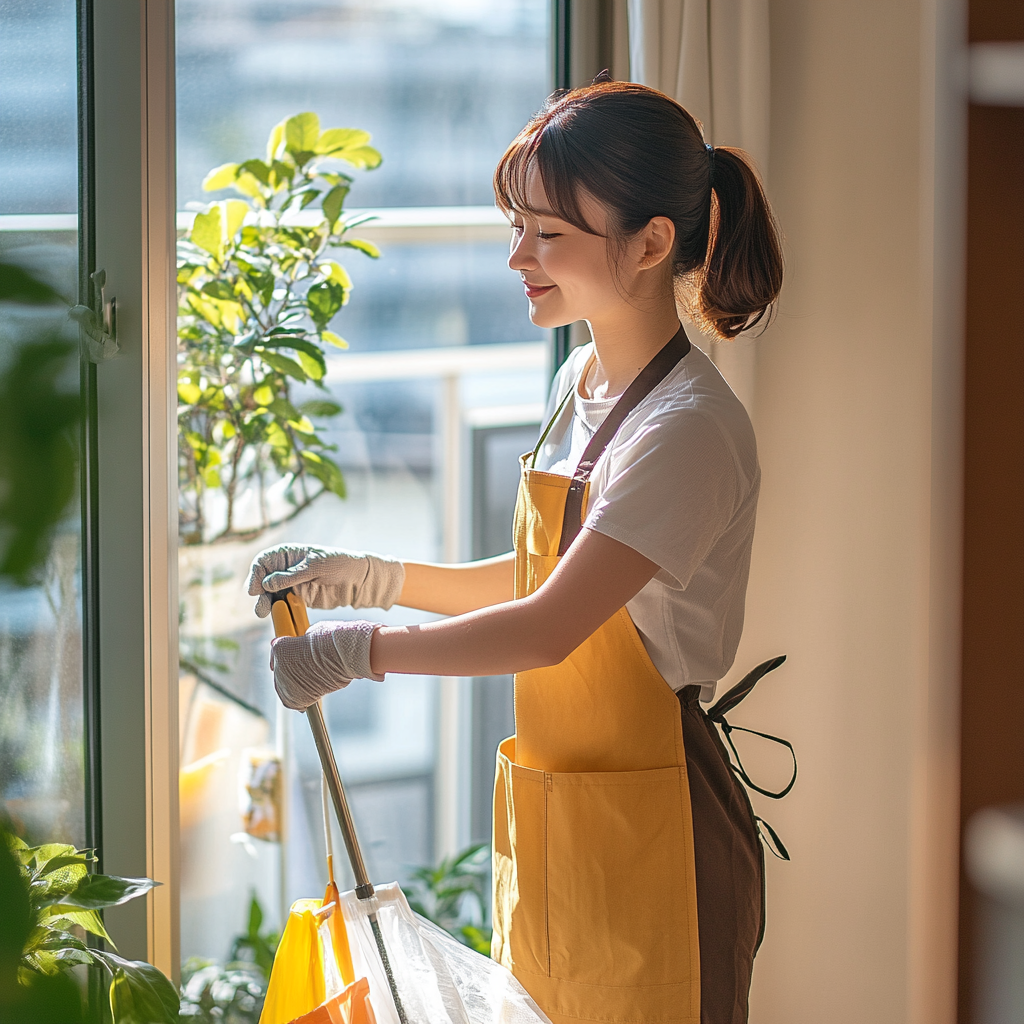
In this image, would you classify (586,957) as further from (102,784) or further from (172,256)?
(172,256)

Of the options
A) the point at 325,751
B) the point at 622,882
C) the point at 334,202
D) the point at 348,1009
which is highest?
the point at 334,202

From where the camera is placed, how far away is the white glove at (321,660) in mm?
1052

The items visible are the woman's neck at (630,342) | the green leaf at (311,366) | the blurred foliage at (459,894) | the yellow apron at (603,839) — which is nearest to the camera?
the yellow apron at (603,839)

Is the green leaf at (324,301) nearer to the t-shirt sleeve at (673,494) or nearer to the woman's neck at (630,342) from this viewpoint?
the woman's neck at (630,342)

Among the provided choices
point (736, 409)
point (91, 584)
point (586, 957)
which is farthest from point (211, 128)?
point (586, 957)

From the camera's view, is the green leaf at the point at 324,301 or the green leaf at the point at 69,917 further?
the green leaf at the point at 324,301

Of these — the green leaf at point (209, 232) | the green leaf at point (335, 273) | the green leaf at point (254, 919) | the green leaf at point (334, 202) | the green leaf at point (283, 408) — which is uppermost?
the green leaf at point (334, 202)

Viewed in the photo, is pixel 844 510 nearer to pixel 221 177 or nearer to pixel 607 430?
pixel 607 430

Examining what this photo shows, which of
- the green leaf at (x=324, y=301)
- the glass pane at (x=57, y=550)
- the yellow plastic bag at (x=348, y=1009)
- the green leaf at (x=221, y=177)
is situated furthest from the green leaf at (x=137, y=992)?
the green leaf at (x=221, y=177)

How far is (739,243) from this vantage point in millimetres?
1177

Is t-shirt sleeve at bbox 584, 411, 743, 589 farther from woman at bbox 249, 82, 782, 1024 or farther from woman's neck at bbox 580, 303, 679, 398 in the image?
woman's neck at bbox 580, 303, 679, 398

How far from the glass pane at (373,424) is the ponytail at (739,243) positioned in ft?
2.12

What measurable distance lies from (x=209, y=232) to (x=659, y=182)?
2.50 feet

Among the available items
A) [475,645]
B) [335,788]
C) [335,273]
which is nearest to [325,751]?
[335,788]
